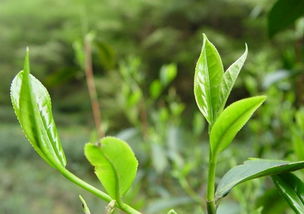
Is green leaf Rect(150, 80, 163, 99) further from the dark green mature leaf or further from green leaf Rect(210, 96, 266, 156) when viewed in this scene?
green leaf Rect(210, 96, 266, 156)

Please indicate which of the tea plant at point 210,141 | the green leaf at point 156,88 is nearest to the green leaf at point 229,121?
the tea plant at point 210,141

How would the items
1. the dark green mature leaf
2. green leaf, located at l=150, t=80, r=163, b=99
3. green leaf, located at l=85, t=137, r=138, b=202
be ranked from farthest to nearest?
1. green leaf, located at l=150, t=80, r=163, b=99
2. the dark green mature leaf
3. green leaf, located at l=85, t=137, r=138, b=202

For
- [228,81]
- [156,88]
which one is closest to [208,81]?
[228,81]

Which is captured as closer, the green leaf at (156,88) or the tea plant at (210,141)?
the tea plant at (210,141)

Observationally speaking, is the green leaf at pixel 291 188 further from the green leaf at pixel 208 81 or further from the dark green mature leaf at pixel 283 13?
the dark green mature leaf at pixel 283 13

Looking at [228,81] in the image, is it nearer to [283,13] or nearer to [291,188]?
[291,188]

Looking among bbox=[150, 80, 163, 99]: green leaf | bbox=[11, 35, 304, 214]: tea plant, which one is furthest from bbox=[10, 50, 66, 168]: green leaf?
bbox=[150, 80, 163, 99]: green leaf

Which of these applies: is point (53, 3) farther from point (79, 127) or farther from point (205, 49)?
Answer: point (205, 49)
